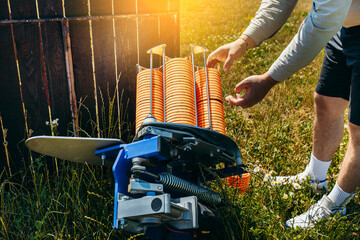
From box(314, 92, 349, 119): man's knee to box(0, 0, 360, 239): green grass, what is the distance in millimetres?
641

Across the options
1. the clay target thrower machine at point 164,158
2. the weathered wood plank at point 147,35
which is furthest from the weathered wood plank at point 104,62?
the clay target thrower machine at point 164,158

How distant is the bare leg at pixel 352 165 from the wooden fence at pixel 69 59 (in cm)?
186

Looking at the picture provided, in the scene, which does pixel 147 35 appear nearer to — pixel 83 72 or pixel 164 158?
pixel 83 72

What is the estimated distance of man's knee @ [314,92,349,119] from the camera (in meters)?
2.92

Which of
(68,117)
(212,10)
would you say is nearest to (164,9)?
(68,117)

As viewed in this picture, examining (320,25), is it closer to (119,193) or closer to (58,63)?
(119,193)

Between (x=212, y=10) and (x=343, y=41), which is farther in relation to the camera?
(x=212, y=10)

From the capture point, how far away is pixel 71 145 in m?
2.29

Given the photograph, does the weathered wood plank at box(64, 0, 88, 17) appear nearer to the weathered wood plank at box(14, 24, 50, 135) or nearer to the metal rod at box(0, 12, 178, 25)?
the metal rod at box(0, 12, 178, 25)

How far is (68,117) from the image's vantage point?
3.14 meters

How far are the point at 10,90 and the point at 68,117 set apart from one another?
0.52 meters

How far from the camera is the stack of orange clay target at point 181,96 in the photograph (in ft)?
8.55

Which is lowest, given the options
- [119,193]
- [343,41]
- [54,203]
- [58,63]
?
[54,203]

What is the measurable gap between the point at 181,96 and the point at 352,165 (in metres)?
1.32
